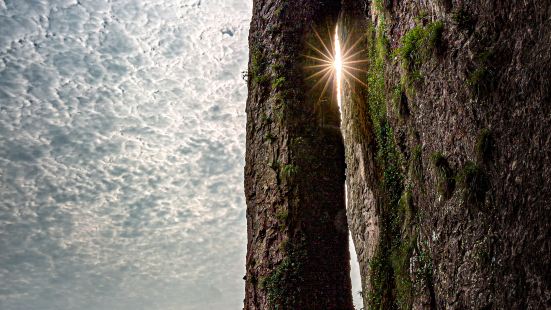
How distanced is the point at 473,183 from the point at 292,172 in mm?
2833

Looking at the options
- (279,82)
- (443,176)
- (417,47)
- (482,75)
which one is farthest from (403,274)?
(279,82)

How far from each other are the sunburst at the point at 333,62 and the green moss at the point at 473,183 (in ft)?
10.6

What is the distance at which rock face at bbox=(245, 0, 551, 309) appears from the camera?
372cm

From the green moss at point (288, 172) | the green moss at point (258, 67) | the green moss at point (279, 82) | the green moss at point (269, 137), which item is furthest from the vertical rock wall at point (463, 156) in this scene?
the green moss at point (258, 67)

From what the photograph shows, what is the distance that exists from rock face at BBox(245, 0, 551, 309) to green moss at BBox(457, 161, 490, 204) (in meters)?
0.01

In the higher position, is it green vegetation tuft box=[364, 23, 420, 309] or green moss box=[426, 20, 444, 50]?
green moss box=[426, 20, 444, 50]

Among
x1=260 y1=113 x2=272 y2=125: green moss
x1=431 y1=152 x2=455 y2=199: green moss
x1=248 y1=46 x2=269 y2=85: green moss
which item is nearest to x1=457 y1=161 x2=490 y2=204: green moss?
x1=431 y1=152 x2=455 y2=199: green moss

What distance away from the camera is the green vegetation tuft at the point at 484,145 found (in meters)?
4.07

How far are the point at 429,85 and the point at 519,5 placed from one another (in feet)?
4.23

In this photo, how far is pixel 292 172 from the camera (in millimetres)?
6555

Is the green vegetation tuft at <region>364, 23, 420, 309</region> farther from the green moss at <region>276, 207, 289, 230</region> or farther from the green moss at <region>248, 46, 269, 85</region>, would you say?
the green moss at <region>248, 46, 269, 85</region>

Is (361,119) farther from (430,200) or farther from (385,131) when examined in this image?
(430,200)

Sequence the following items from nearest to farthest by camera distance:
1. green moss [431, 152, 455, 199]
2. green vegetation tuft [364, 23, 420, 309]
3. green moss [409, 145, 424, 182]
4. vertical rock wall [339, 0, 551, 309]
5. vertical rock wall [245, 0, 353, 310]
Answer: vertical rock wall [339, 0, 551, 309]
green moss [431, 152, 455, 199]
green moss [409, 145, 424, 182]
green vegetation tuft [364, 23, 420, 309]
vertical rock wall [245, 0, 353, 310]

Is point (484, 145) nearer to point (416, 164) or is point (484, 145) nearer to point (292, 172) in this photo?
point (416, 164)
